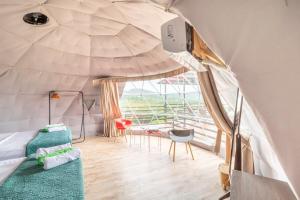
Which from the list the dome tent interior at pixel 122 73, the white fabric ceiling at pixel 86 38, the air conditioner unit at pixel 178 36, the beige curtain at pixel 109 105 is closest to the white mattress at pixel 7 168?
the dome tent interior at pixel 122 73

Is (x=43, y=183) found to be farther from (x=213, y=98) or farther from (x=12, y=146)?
(x=213, y=98)

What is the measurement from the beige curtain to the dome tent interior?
0.03 m

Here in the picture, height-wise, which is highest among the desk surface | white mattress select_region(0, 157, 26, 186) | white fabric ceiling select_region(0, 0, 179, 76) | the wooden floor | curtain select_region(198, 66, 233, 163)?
white fabric ceiling select_region(0, 0, 179, 76)

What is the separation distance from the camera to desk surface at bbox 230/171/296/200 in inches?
39.3

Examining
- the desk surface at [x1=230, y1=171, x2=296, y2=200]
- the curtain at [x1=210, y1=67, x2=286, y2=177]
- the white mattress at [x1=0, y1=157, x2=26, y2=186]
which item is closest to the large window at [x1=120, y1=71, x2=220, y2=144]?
the curtain at [x1=210, y1=67, x2=286, y2=177]

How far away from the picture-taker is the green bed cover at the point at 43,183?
1.48 metres

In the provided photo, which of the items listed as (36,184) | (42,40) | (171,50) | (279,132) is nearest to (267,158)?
(279,132)

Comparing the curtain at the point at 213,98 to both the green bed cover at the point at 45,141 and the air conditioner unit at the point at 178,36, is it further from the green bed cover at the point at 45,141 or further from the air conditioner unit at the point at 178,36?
the green bed cover at the point at 45,141

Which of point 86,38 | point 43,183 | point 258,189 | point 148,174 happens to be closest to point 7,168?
point 43,183

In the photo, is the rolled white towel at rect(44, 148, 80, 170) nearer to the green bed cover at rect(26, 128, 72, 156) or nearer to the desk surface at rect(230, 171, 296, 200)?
the green bed cover at rect(26, 128, 72, 156)

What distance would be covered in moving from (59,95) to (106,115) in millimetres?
1443

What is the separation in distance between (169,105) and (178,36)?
175 inches

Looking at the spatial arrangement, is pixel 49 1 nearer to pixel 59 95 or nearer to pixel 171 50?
pixel 171 50

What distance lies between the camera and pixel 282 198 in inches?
38.6
